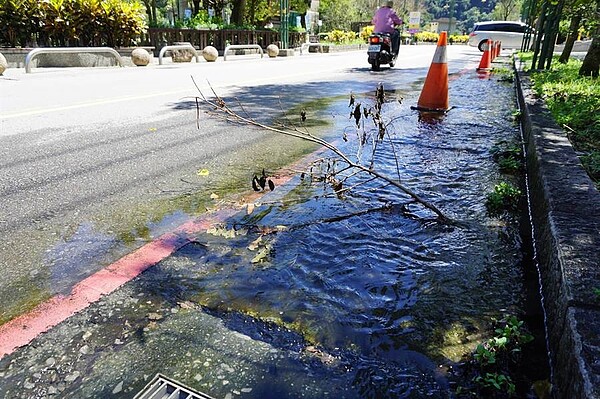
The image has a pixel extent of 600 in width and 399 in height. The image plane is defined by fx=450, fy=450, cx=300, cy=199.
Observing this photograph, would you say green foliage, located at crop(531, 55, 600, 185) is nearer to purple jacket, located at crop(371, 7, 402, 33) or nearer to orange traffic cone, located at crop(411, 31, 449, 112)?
orange traffic cone, located at crop(411, 31, 449, 112)

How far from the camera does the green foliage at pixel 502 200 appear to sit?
3.13 metres

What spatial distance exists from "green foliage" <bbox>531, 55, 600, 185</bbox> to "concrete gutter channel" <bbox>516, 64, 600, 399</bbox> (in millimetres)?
635

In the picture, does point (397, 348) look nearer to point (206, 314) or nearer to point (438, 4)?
point (206, 314)

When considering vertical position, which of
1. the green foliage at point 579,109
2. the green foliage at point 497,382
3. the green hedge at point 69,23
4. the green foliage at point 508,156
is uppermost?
the green hedge at point 69,23

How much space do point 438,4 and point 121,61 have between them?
453 feet

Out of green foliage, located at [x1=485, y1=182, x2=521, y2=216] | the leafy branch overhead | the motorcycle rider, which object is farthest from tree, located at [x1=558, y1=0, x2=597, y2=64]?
green foliage, located at [x1=485, y1=182, x2=521, y2=216]

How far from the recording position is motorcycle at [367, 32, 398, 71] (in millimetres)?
13680

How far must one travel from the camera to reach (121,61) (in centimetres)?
1535

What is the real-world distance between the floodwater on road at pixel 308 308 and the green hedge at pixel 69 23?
1502 cm

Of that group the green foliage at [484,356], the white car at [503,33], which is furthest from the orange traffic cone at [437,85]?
the white car at [503,33]

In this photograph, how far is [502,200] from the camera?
125 inches

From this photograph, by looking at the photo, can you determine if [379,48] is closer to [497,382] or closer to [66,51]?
[66,51]

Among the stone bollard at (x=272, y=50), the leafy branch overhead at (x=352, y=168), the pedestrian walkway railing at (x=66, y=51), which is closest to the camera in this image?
the leafy branch overhead at (x=352, y=168)

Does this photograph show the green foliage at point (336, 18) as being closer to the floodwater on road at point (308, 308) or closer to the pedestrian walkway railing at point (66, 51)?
the pedestrian walkway railing at point (66, 51)
